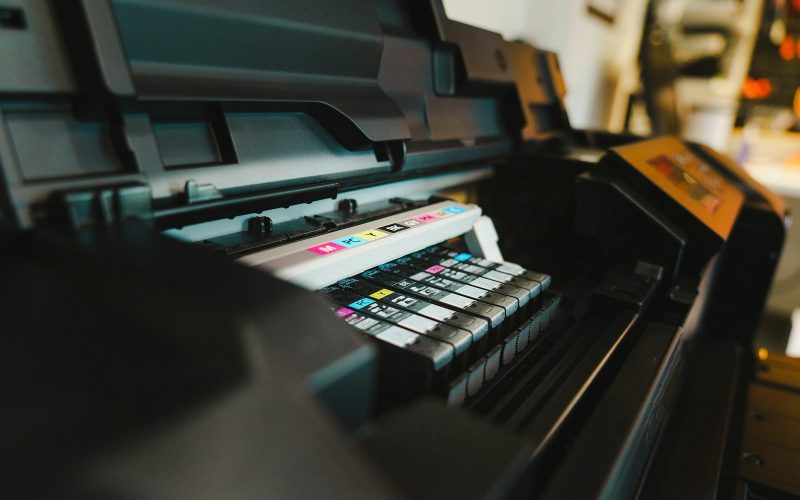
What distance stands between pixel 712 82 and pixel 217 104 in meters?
3.06

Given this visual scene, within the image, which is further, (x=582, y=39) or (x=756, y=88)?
(x=756, y=88)

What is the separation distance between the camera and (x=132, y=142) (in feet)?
1.68

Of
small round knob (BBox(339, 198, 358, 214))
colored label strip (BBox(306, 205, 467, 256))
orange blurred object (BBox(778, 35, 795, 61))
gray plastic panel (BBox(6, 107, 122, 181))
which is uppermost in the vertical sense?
orange blurred object (BBox(778, 35, 795, 61))

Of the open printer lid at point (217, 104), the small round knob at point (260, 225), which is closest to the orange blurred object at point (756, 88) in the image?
the open printer lid at point (217, 104)

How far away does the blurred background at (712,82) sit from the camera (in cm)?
213

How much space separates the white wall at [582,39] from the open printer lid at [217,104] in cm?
51

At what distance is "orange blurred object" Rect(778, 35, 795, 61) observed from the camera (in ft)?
8.25

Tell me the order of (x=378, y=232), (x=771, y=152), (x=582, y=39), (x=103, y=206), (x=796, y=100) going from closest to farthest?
(x=103, y=206) < (x=378, y=232) < (x=582, y=39) < (x=796, y=100) < (x=771, y=152)

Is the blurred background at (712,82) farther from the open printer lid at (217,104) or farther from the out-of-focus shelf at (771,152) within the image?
the open printer lid at (217,104)

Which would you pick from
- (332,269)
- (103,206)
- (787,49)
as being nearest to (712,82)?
(787,49)

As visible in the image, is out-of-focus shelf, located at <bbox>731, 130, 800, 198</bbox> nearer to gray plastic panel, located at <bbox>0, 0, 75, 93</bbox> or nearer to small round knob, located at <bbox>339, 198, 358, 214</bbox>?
small round knob, located at <bbox>339, 198, 358, 214</bbox>

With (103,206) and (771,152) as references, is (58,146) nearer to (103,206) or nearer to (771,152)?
(103,206)

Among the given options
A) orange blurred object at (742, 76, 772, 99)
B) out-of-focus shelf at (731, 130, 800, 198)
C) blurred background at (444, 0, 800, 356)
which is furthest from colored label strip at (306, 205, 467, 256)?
orange blurred object at (742, 76, 772, 99)

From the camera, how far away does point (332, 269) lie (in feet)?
1.92
